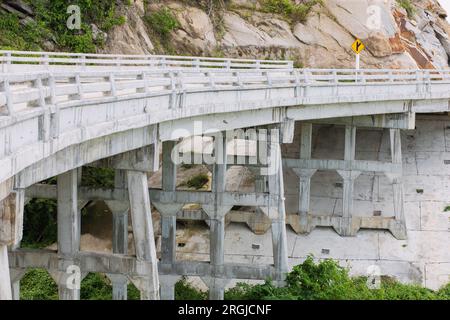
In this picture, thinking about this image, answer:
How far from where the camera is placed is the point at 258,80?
2256 cm

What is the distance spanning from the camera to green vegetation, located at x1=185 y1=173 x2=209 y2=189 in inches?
1312

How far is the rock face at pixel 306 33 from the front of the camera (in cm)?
4155

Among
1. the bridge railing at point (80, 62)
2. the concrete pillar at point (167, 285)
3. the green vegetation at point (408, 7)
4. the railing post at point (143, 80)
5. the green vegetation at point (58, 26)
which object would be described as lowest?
the concrete pillar at point (167, 285)

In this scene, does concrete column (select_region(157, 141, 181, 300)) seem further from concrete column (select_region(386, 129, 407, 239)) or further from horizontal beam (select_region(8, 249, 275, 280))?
concrete column (select_region(386, 129, 407, 239))

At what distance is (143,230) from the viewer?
1802 cm

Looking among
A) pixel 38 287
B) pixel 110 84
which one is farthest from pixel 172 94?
pixel 38 287

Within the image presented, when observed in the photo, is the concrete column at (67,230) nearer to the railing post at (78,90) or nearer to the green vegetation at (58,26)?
the railing post at (78,90)

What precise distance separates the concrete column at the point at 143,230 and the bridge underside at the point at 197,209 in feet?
0.08

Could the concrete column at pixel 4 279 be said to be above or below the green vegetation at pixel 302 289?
above

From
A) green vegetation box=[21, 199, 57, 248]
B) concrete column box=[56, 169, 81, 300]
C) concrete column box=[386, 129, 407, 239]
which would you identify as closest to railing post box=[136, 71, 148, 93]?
concrete column box=[56, 169, 81, 300]

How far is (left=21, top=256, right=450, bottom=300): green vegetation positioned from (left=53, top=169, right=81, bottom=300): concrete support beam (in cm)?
617

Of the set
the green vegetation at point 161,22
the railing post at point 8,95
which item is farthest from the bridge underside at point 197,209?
the green vegetation at point 161,22

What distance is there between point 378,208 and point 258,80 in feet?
46.7

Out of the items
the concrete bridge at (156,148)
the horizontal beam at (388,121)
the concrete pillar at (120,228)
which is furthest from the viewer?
the horizontal beam at (388,121)
